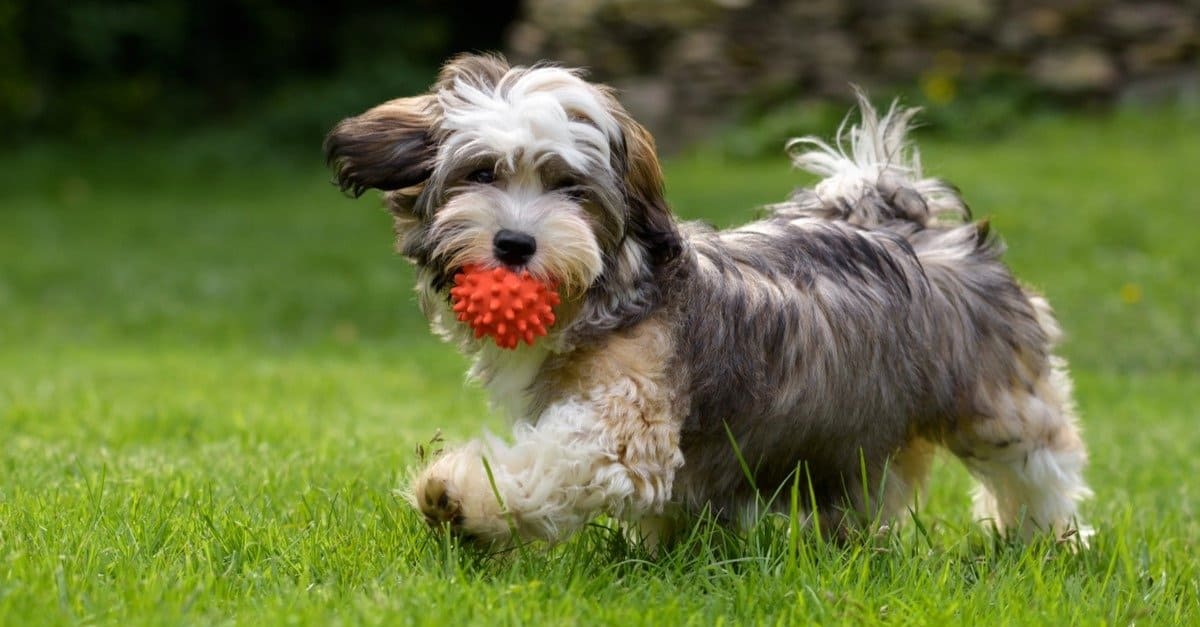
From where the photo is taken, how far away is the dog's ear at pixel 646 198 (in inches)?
135

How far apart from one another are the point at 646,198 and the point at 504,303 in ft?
1.73

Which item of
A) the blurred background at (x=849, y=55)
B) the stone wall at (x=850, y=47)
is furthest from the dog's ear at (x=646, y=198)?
the blurred background at (x=849, y=55)

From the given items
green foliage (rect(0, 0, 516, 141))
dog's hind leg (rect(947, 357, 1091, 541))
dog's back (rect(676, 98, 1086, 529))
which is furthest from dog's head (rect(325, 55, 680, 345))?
green foliage (rect(0, 0, 516, 141))

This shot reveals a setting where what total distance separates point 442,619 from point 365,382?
5.61 meters

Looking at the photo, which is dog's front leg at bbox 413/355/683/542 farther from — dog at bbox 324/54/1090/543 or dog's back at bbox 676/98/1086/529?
dog's back at bbox 676/98/1086/529

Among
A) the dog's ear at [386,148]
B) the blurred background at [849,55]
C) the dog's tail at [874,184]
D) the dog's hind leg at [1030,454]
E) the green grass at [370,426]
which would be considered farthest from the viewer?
the blurred background at [849,55]

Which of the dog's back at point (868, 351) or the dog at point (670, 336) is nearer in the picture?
the dog at point (670, 336)

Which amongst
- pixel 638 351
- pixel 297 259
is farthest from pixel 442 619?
pixel 297 259

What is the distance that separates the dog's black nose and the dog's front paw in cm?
45

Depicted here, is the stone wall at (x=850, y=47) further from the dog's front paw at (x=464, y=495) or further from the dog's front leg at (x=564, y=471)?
the dog's front paw at (x=464, y=495)

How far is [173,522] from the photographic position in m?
3.55

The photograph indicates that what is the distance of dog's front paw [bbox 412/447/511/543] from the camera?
3.22 metres

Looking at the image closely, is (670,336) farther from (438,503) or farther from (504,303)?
(438,503)

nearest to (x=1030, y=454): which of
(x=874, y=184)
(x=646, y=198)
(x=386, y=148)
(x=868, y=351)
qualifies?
(x=868, y=351)
